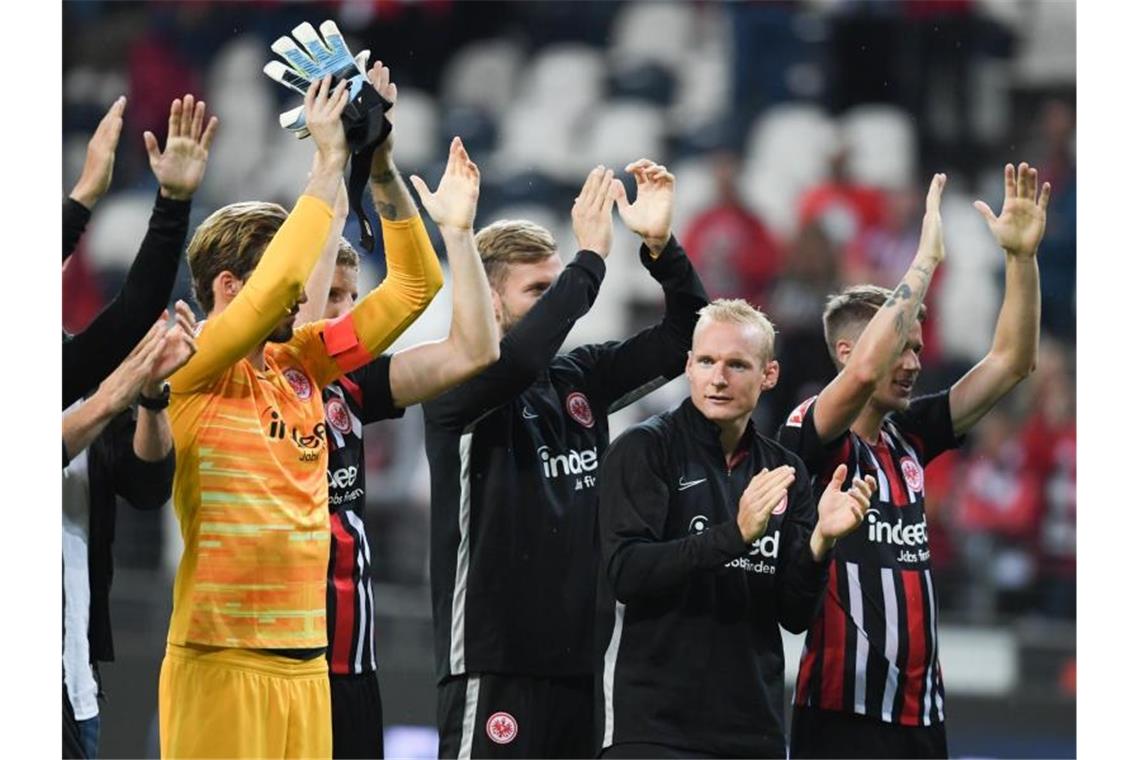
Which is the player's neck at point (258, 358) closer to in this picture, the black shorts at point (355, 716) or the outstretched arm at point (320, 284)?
the outstretched arm at point (320, 284)

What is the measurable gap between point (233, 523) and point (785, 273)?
6797mm

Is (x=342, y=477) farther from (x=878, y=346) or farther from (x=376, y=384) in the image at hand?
(x=878, y=346)

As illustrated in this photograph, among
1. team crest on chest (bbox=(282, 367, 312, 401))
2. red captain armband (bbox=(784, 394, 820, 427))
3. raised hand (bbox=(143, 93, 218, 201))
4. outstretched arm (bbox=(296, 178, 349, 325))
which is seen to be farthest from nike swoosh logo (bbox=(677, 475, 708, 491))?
raised hand (bbox=(143, 93, 218, 201))

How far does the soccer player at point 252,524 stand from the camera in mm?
3260

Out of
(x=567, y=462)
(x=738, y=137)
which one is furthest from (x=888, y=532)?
(x=738, y=137)

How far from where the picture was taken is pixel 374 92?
11.5ft

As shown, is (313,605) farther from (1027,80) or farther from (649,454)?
(1027,80)

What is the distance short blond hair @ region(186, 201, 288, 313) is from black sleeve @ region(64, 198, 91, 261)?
30 cm

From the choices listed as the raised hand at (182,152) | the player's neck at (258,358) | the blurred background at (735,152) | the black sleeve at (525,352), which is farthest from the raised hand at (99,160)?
the blurred background at (735,152)

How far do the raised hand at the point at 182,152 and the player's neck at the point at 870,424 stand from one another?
1787mm

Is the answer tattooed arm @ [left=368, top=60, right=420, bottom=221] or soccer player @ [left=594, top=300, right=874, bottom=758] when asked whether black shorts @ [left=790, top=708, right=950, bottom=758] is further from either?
tattooed arm @ [left=368, top=60, right=420, bottom=221]

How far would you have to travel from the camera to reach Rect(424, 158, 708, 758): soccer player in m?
3.84

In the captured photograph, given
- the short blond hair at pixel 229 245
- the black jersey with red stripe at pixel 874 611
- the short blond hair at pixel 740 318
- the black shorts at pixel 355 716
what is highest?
the short blond hair at pixel 229 245

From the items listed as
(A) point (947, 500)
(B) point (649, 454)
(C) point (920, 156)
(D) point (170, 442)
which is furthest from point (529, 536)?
(C) point (920, 156)
